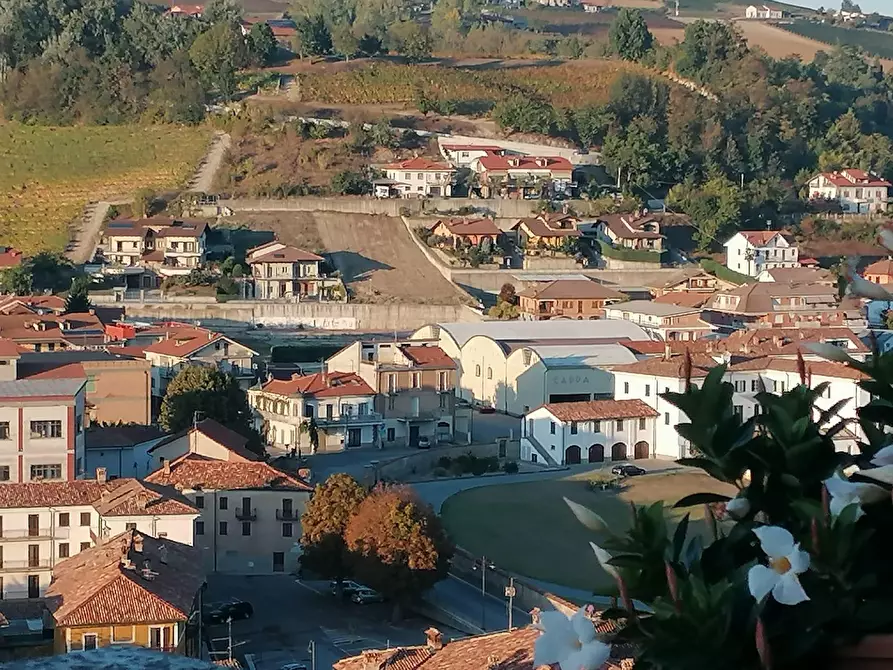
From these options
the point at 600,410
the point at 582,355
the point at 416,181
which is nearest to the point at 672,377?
the point at 600,410

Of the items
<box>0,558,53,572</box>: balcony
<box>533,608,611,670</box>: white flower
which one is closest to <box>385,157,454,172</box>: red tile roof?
<box>0,558,53,572</box>: balcony

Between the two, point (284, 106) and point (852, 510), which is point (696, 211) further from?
point (852, 510)

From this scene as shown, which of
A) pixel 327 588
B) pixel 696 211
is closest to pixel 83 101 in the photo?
pixel 696 211

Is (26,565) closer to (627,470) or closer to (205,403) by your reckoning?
(205,403)

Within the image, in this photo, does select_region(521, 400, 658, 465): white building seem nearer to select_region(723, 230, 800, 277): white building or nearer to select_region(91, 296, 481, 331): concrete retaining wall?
select_region(91, 296, 481, 331): concrete retaining wall

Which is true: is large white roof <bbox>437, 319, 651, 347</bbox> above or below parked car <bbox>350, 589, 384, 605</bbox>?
above

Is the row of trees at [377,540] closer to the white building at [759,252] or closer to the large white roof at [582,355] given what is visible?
the large white roof at [582,355]
